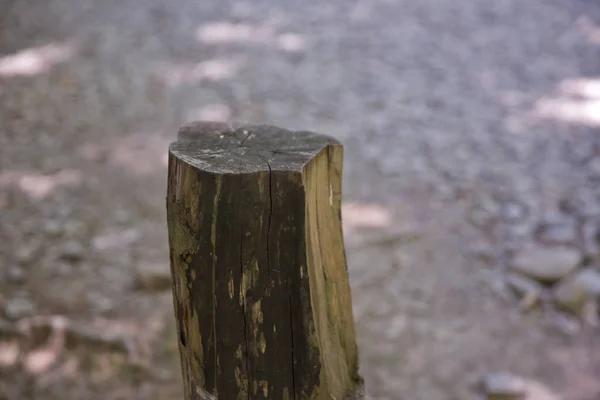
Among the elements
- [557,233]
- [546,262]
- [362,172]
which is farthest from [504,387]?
[362,172]

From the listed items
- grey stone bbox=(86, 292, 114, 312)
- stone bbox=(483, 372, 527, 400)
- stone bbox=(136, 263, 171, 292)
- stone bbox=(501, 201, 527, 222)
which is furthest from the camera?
stone bbox=(501, 201, 527, 222)

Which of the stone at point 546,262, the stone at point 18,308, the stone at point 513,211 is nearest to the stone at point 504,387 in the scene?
the stone at point 546,262

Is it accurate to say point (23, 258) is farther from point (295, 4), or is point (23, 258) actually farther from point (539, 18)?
point (539, 18)

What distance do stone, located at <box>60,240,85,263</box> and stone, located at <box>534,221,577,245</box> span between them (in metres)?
1.82

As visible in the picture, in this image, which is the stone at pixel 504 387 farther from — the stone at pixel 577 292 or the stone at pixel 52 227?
the stone at pixel 52 227

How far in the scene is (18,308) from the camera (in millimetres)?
2275

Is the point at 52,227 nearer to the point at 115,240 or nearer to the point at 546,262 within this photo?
the point at 115,240

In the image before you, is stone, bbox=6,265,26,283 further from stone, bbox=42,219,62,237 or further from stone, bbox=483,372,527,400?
stone, bbox=483,372,527,400

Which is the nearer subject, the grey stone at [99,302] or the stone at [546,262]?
the grey stone at [99,302]

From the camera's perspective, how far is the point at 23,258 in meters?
2.51

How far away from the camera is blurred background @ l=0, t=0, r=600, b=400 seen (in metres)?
2.18

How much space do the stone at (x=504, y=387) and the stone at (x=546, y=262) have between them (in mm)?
494

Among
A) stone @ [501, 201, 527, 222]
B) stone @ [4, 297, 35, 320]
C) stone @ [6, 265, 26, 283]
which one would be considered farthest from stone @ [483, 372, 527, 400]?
stone @ [6, 265, 26, 283]

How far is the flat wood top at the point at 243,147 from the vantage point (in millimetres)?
1105
